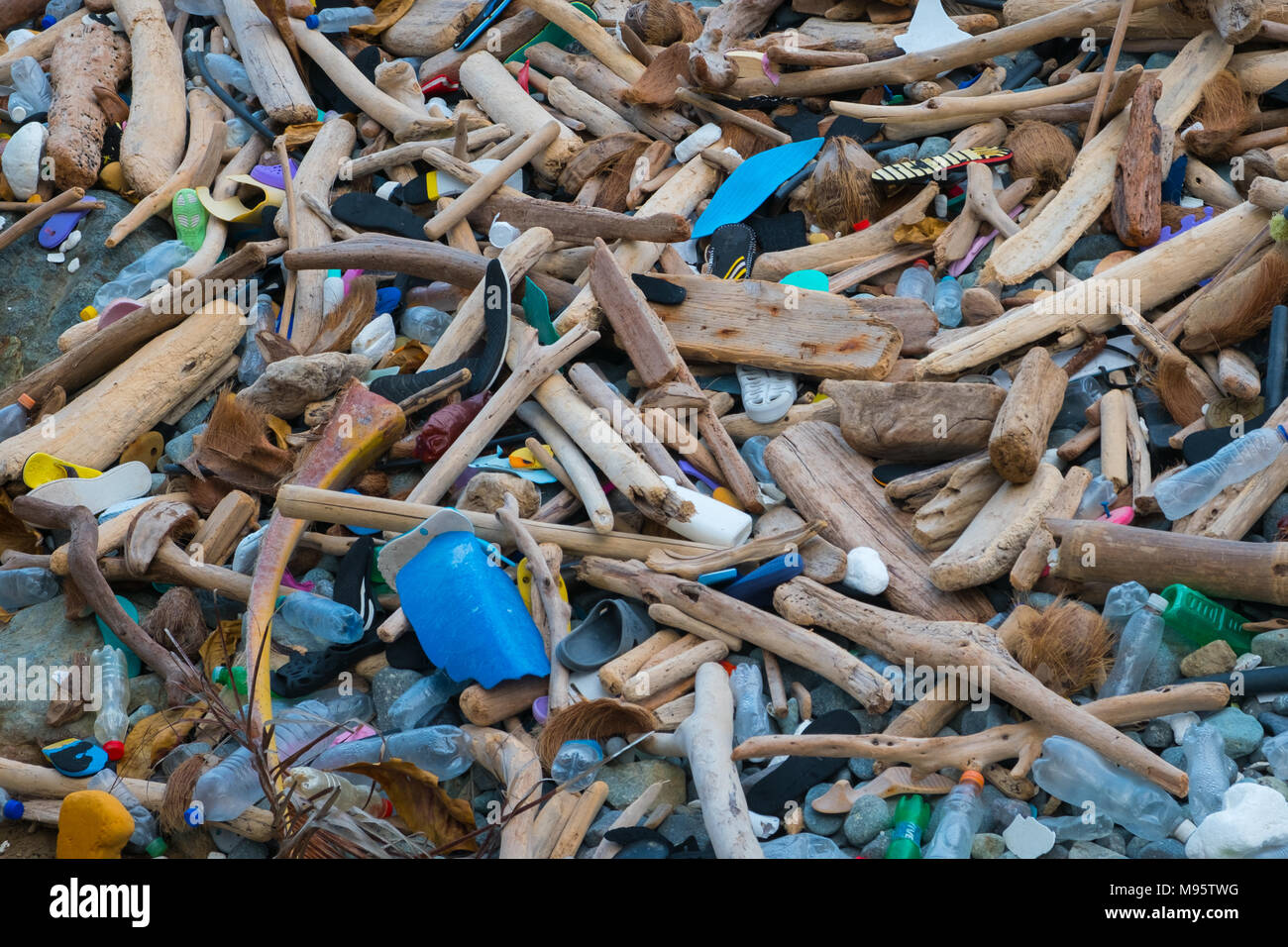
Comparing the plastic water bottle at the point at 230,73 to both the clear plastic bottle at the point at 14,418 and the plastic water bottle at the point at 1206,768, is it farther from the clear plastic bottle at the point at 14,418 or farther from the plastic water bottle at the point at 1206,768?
the plastic water bottle at the point at 1206,768

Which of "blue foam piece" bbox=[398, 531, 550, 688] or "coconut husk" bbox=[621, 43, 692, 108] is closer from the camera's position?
"blue foam piece" bbox=[398, 531, 550, 688]

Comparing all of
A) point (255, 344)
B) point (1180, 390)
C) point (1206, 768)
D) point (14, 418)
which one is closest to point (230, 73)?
point (255, 344)

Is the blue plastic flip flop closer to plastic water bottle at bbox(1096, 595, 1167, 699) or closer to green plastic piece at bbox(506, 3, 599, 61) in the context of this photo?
green plastic piece at bbox(506, 3, 599, 61)

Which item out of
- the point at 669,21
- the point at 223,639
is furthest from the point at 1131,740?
the point at 669,21

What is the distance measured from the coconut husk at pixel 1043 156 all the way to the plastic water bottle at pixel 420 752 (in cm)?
397

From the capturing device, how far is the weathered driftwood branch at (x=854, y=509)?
407 centimetres

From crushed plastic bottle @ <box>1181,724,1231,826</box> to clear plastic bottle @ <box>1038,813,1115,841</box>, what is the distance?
0.77 feet

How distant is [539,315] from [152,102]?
325cm

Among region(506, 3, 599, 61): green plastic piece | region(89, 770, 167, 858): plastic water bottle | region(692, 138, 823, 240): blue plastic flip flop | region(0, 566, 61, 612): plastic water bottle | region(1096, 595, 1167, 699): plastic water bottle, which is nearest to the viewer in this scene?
region(1096, 595, 1167, 699): plastic water bottle

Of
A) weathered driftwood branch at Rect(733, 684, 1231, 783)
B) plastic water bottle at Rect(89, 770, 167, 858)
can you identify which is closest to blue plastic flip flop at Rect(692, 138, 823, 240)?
weathered driftwood branch at Rect(733, 684, 1231, 783)

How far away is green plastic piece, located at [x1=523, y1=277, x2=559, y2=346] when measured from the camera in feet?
17.2

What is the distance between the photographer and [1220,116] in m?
5.57

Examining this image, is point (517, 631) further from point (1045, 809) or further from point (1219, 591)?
point (1219, 591)

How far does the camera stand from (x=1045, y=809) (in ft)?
11.0
